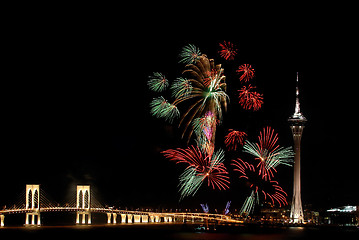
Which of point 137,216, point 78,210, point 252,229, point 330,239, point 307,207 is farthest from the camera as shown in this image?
point 307,207

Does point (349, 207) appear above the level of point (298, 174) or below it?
below

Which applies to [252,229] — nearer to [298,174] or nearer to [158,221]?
[298,174]

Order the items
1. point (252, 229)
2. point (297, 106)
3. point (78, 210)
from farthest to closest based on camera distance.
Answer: point (78, 210), point (297, 106), point (252, 229)

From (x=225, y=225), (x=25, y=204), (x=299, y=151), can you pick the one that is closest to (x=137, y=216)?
(x=25, y=204)

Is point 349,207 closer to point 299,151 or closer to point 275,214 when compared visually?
point 275,214

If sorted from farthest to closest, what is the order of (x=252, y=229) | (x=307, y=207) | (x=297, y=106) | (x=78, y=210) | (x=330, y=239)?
(x=307, y=207) < (x=78, y=210) < (x=297, y=106) < (x=252, y=229) < (x=330, y=239)

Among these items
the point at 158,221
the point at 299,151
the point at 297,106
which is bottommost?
the point at 158,221

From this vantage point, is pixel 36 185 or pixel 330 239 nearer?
pixel 330 239

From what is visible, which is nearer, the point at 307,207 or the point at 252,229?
the point at 252,229

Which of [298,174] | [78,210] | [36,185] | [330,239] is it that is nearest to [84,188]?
[78,210]
